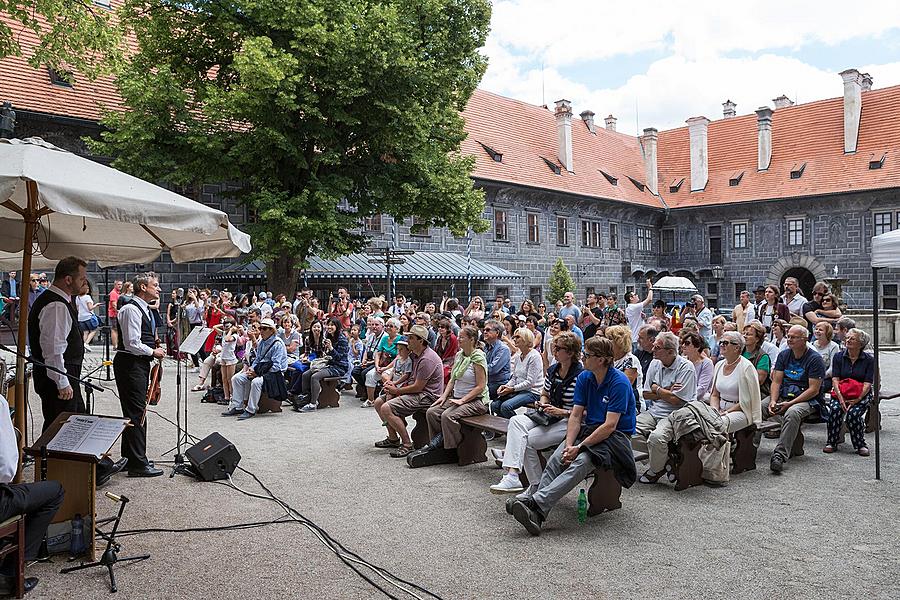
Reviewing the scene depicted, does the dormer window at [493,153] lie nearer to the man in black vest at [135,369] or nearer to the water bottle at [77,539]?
the man in black vest at [135,369]

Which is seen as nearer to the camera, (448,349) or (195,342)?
(195,342)

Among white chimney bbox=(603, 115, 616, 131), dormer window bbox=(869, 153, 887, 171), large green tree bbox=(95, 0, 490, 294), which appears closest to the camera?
large green tree bbox=(95, 0, 490, 294)

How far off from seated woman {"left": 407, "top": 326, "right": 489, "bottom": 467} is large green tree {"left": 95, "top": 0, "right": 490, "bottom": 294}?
11.8 m

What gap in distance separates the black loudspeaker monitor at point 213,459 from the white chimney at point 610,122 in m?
43.4

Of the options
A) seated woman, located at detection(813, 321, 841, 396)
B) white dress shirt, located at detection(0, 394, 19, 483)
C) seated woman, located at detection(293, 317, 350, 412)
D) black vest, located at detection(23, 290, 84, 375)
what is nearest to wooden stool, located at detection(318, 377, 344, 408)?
seated woman, located at detection(293, 317, 350, 412)

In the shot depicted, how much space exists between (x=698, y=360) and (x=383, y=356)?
5.69 m

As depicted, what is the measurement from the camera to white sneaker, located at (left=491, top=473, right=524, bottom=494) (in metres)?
6.41

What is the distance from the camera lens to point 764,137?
39688 mm

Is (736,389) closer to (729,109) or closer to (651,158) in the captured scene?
(651,158)

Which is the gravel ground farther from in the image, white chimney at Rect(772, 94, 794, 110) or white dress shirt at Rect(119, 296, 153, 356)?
white chimney at Rect(772, 94, 794, 110)

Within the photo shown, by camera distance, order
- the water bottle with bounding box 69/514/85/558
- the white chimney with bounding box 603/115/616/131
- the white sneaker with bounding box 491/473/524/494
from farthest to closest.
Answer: the white chimney with bounding box 603/115/616/131
the white sneaker with bounding box 491/473/524/494
the water bottle with bounding box 69/514/85/558

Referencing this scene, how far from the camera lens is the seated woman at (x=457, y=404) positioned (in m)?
7.81

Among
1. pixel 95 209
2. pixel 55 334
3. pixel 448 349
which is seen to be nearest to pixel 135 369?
pixel 55 334

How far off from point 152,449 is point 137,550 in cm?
353
